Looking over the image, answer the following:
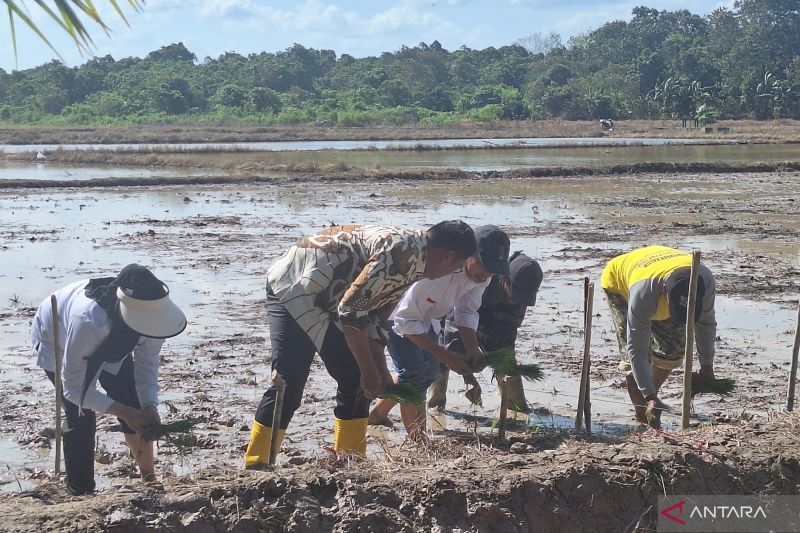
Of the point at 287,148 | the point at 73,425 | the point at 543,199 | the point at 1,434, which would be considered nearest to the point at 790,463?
the point at 73,425

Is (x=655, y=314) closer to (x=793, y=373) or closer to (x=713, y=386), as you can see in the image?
(x=713, y=386)

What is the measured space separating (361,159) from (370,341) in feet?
90.5

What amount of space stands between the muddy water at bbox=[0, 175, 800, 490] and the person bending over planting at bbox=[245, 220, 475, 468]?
54cm

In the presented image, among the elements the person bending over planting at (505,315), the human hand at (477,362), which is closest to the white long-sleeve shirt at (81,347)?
the human hand at (477,362)

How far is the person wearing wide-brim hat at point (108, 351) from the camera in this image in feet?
13.9

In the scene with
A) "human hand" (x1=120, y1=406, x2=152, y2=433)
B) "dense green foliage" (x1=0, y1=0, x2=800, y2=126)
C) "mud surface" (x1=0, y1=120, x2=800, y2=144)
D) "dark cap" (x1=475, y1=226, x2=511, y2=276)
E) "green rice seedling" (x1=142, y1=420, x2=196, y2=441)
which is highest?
"dense green foliage" (x1=0, y1=0, x2=800, y2=126)

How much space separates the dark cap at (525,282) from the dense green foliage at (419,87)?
52.0 meters

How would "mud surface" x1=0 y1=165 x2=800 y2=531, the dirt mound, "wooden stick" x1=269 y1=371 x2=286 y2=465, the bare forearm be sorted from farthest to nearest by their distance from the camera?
the bare forearm → "wooden stick" x1=269 y1=371 x2=286 y2=465 → "mud surface" x1=0 y1=165 x2=800 y2=531 → the dirt mound

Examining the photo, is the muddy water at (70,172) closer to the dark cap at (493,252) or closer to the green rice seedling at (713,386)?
the dark cap at (493,252)

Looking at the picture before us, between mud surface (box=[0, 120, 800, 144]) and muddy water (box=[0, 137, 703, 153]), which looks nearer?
muddy water (box=[0, 137, 703, 153])

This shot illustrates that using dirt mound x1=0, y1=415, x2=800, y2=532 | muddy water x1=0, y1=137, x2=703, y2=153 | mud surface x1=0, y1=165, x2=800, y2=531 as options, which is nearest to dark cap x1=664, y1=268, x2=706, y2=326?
mud surface x1=0, y1=165, x2=800, y2=531

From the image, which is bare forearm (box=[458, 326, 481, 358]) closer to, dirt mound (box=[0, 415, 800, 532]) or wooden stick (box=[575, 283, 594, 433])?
wooden stick (box=[575, 283, 594, 433])

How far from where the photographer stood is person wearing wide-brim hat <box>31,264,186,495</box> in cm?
423

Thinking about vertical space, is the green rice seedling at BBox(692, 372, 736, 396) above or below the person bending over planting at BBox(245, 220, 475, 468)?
below
